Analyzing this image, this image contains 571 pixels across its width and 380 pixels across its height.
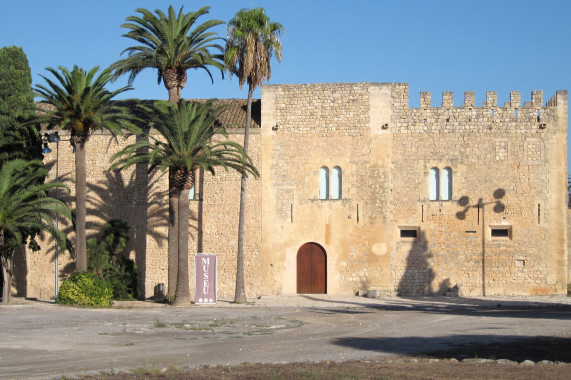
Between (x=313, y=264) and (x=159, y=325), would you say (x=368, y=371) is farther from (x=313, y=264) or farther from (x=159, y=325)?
(x=313, y=264)

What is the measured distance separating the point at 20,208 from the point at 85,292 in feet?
12.2

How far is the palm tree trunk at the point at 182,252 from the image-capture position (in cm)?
2705

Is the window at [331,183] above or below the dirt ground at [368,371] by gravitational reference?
above

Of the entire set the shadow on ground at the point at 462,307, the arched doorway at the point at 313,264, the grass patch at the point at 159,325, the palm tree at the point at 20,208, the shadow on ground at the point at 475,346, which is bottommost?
the shadow on ground at the point at 462,307

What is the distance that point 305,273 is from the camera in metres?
30.7

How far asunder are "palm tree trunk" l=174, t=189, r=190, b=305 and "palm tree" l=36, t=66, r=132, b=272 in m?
3.34

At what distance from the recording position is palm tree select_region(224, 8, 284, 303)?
27.7 metres

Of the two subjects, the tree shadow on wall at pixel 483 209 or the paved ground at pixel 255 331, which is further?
the tree shadow on wall at pixel 483 209

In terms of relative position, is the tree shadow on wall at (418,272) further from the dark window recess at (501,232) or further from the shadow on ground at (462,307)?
the dark window recess at (501,232)

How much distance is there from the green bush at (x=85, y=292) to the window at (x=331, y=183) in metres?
9.26

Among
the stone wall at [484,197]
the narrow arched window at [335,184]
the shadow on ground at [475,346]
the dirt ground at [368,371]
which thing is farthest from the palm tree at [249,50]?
the dirt ground at [368,371]

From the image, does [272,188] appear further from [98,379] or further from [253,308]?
[98,379]

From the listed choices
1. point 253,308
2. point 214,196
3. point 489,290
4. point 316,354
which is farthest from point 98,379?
point 489,290

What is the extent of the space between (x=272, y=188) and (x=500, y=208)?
29.4 ft
